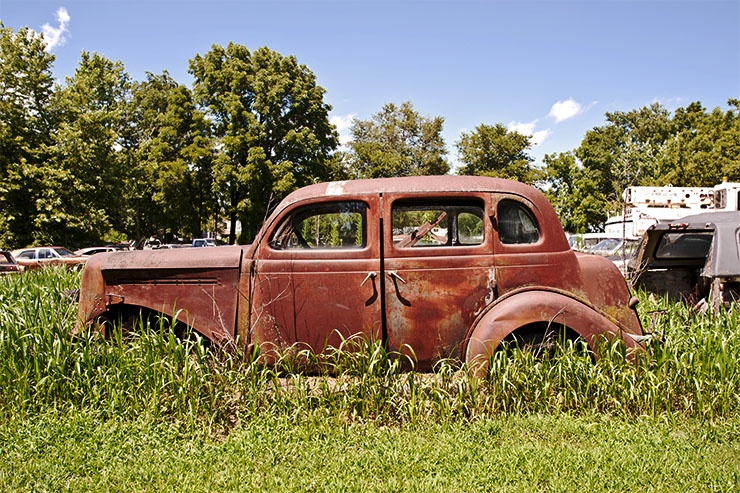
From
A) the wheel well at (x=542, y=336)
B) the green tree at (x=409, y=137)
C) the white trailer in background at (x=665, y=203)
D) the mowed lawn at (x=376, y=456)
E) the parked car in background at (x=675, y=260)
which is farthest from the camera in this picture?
the green tree at (x=409, y=137)

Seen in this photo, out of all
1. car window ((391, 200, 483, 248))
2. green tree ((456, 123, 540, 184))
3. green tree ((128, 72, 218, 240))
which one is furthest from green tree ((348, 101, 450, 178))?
car window ((391, 200, 483, 248))

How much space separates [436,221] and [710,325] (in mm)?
2984

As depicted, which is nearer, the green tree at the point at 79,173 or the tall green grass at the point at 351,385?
the tall green grass at the point at 351,385

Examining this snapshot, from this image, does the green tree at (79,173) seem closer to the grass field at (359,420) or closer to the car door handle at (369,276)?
the grass field at (359,420)

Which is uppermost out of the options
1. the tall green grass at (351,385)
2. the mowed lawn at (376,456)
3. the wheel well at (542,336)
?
the wheel well at (542,336)

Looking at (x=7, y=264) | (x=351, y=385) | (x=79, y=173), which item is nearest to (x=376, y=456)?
(x=351, y=385)

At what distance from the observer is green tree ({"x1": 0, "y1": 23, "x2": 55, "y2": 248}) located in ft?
73.1

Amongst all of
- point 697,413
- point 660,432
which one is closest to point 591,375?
point 660,432

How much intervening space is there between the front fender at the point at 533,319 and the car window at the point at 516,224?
1.58ft

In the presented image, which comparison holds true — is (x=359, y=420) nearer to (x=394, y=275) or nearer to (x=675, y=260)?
(x=394, y=275)

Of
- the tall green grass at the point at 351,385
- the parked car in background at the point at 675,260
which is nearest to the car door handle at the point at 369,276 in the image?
the tall green grass at the point at 351,385

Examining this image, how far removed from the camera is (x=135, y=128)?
35.1m

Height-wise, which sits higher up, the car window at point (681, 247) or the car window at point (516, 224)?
the car window at point (516, 224)

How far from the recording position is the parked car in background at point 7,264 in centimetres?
1415
